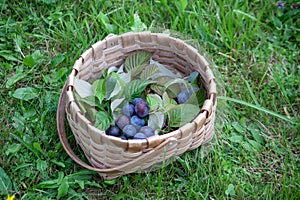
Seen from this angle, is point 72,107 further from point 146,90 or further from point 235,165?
point 235,165

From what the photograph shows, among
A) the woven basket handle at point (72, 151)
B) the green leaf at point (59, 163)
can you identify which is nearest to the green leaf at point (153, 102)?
the woven basket handle at point (72, 151)

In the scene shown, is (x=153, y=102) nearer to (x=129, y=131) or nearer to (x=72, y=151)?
(x=129, y=131)

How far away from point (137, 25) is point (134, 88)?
33 cm

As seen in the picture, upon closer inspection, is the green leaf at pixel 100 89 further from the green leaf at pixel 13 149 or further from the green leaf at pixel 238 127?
the green leaf at pixel 238 127

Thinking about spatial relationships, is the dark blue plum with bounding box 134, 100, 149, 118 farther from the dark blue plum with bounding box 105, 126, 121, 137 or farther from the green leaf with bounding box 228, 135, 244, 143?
the green leaf with bounding box 228, 135, 244, 143

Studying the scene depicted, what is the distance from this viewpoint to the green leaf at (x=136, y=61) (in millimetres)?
1805

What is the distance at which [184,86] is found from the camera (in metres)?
1.76

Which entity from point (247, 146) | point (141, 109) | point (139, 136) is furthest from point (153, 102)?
point (247, 146)

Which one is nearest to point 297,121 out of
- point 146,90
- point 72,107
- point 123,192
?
point 146,90

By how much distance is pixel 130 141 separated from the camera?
1446mm

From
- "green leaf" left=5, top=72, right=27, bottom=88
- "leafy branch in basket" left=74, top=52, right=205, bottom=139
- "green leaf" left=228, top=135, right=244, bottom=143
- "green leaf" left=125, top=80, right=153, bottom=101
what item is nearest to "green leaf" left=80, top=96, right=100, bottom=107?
"leafy branch in basket" left=74, top=52, right=205, bottom=139

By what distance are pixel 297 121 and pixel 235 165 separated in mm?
304

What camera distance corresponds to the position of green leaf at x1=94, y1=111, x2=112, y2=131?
1.60 m

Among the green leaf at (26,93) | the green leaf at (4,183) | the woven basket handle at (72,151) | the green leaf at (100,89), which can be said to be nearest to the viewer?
the woven basket handle at (72,151)
